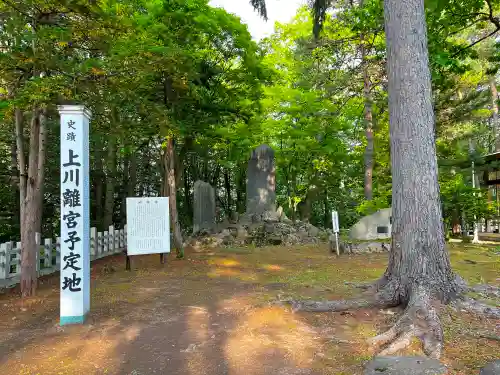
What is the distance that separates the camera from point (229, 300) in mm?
6438

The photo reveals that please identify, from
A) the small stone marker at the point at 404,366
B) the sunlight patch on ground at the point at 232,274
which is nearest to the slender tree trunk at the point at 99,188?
the sunlight patch on ground at the point at 232,274

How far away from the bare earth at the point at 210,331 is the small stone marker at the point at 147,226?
1.26m

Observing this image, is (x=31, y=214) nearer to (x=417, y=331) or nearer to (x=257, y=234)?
(x=417, y=331)

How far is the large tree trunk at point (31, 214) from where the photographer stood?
7047 mm

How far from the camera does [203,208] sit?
58.1ft

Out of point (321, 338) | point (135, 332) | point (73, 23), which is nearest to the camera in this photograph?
point (321, 338)

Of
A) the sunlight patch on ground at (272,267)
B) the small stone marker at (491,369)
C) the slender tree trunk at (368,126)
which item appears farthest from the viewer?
the slender tree trunk at (368,126)

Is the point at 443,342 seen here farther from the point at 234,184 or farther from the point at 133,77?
the point at 234,184

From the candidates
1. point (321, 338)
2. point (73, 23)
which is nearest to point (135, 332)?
point (321, 338)

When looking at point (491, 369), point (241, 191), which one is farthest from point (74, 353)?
point (241, 191)

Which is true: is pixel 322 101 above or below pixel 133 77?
above

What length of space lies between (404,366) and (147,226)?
7.47 meters

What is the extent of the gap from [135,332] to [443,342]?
354 centimetres

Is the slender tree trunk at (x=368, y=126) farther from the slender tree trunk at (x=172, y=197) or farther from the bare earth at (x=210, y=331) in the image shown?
the slender tree trunk at (x=172, y=197)
